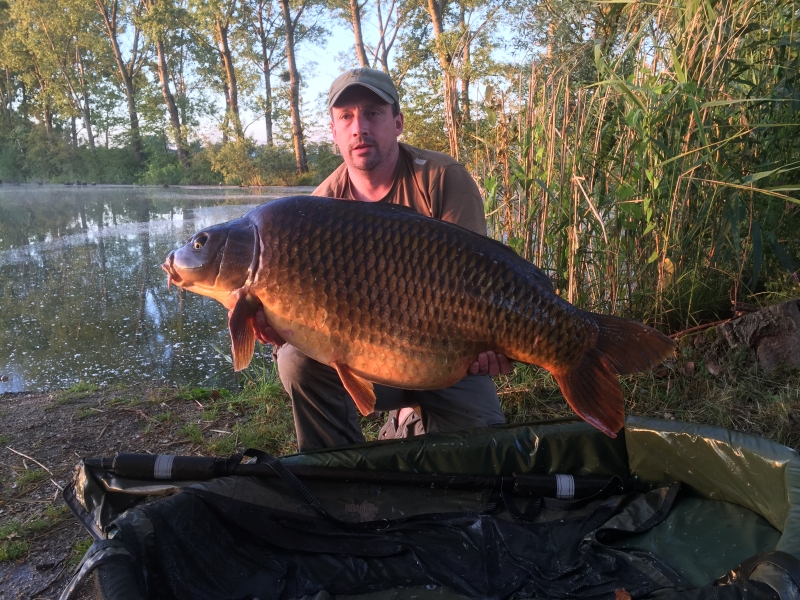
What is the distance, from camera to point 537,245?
2232 millimetres

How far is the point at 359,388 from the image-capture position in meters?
1.27

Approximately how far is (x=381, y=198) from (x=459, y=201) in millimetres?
246

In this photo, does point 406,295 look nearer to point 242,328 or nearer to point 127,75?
point 242,328

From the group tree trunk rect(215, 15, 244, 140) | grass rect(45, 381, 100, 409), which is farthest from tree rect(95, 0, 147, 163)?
grass rect(45, 381, 100, 409)

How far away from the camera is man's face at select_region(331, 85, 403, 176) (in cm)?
162

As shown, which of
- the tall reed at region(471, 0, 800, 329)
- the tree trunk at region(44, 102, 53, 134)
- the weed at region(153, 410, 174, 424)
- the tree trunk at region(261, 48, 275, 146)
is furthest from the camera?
the tree trunk at region(44, 102, 53, 134)

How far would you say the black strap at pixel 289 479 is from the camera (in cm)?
130

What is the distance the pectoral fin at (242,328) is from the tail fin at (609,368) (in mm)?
662

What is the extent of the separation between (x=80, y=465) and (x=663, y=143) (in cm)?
183

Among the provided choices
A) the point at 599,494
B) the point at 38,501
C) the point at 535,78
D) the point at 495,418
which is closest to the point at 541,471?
the point at 599,494

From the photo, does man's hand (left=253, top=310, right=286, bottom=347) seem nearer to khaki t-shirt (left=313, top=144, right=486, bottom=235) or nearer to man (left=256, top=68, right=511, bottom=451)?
man (left=256, top=68, right=511, bottom=451)

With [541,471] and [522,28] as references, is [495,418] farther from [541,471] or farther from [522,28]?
[522,28]

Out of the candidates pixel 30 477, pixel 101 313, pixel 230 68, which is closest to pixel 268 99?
pixel 230 68

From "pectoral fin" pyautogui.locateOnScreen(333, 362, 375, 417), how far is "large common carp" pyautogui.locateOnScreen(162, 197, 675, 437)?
1.3 inches
